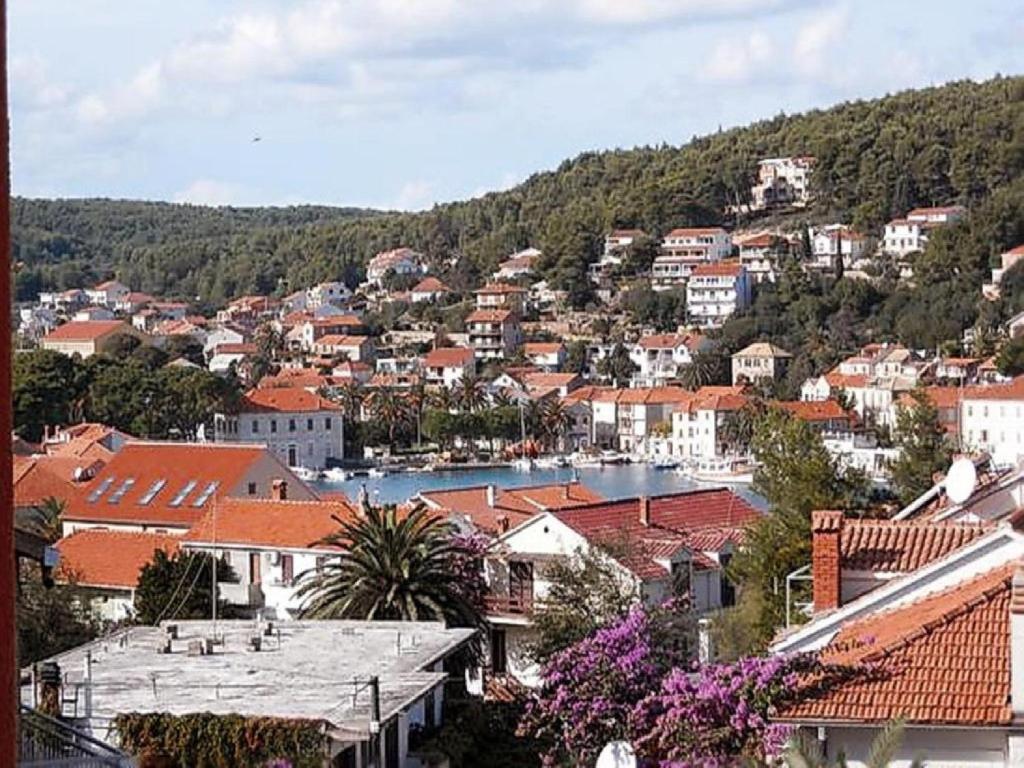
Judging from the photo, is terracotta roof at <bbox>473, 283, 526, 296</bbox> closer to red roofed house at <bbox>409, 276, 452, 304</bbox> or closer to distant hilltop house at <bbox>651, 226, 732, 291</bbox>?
red roofed house at <bbox>409, 276, 452, 304</bbox>

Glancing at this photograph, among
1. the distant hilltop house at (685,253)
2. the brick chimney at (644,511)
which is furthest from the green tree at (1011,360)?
the brick chimney at (644,511)

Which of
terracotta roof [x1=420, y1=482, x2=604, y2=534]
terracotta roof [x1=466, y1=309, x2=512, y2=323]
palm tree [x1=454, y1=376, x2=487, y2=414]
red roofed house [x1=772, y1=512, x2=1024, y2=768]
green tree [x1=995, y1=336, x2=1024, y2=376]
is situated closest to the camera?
red roofed house [x1=772, y1=512, x2=1024, y2=768]

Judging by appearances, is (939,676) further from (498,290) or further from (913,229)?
(913,229)

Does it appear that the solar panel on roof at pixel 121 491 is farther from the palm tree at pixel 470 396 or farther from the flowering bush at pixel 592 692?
the palm tree at pixel 470 396

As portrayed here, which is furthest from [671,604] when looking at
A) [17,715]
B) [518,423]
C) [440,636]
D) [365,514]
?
[518,423]

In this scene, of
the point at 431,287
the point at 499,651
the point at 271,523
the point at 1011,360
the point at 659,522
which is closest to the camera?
the point at 499,651

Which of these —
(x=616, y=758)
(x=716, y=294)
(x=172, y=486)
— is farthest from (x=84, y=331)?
(x=616, y=758)

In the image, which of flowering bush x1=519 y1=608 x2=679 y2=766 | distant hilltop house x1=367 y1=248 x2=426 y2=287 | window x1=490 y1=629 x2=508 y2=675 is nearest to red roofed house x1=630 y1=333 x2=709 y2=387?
distant hilltop house x1=367 y1=248 x2=426 y2=287
